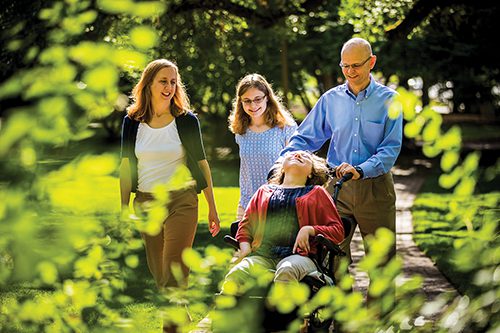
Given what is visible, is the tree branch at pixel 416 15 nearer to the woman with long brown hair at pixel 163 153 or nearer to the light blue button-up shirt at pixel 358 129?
the light blue button-up shirt at pixel 358 129

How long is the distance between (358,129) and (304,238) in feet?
4.33

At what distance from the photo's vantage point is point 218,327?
2.14m

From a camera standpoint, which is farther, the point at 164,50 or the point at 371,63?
the point at 164,50

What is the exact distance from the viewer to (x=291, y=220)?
5.93 m

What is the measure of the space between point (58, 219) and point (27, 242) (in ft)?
0.75

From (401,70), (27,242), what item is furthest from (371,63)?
(401,70)

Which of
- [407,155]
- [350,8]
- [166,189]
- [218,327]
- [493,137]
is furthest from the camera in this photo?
[493,137]

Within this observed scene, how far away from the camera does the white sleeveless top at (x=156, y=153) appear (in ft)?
21.8

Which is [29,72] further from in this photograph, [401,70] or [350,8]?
[401,70]

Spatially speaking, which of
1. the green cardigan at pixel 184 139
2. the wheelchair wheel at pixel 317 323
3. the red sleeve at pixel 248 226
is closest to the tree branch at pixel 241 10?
the green cardigan at pixel 184 139

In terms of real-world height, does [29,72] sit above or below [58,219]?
above

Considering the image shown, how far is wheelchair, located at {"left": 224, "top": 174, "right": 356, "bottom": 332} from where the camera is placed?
16.5 feet

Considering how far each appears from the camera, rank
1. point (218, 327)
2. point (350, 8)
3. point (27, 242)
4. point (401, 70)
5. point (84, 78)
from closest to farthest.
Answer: point (27, 242) → point (84, 78) → point (218, 327) → point (350, 8) → point (401, 70)

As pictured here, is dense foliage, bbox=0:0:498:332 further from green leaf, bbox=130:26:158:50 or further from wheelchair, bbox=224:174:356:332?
wheelchair, bbox=224:174:356:332
